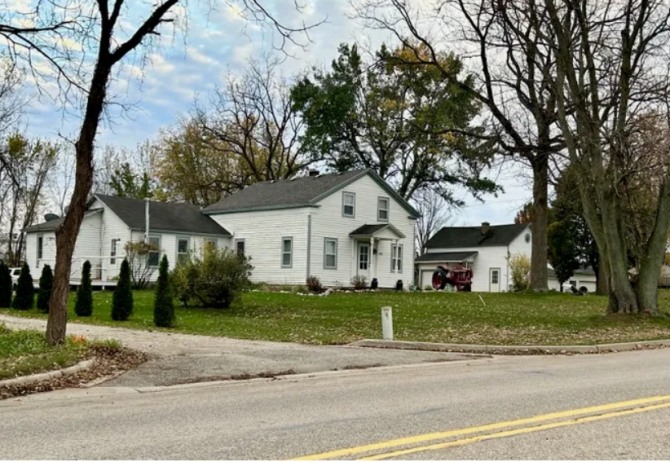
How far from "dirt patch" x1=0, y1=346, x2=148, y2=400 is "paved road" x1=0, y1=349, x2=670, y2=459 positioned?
44 cm

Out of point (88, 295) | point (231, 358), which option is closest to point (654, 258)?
point (231, 358)

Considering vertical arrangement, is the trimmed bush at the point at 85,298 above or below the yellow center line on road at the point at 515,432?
above

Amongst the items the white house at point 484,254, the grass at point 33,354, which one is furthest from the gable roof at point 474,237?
the grass at point 33,354

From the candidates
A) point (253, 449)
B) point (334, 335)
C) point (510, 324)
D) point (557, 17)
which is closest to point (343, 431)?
point (253, 449)

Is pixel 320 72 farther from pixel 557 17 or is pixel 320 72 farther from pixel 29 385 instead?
pixel 29 385

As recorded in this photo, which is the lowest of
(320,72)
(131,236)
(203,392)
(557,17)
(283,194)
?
(203,392)

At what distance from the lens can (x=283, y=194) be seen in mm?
40844

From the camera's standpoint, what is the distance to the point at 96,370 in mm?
11078

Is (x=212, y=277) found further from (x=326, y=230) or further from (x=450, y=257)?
(x=450, y=257)

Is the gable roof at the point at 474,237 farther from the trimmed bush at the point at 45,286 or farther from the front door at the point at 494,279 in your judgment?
the trimmed bush at the point at 45,286

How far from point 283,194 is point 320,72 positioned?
55.2 ft

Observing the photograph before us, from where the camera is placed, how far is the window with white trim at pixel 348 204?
3962cm

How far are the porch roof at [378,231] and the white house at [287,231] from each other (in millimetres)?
55

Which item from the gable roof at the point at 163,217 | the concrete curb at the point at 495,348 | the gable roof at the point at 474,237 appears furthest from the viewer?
the gable roof at the point at 474,237
